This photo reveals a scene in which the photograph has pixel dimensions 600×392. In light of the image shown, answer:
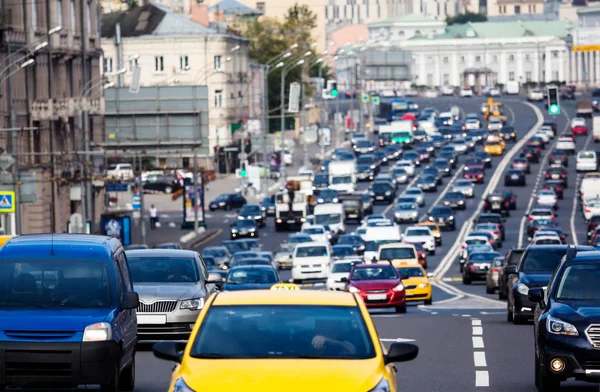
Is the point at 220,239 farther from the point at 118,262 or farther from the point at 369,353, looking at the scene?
the point at 369,353

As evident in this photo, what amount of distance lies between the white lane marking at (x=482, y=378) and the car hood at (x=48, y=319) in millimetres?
4417

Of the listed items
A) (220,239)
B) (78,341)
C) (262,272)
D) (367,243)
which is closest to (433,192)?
(220,239)

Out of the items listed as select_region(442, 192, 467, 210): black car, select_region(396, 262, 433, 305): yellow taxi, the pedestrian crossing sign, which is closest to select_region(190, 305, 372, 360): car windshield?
select_region(396, 262, 433, 305): yellow taxi

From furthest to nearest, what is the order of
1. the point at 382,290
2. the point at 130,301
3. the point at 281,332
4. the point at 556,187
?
the point at 556,187 < the point at 382,290 < the point at 130,301 < the point at 281,332

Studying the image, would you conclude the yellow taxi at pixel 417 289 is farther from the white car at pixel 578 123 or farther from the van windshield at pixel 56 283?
the white car at pixel 578 123

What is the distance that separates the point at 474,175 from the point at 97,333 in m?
92.9

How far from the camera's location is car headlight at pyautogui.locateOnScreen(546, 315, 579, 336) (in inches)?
636

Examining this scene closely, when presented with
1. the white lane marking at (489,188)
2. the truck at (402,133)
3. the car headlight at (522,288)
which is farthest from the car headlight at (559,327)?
the truck at (402,133)

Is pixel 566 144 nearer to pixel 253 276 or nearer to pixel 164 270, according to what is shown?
pixel 253 276

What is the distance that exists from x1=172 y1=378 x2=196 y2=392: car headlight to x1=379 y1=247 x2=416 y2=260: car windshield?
3780 cm

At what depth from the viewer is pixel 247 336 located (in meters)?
11.7

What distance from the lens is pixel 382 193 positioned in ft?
323

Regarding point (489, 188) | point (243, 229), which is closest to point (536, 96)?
point (489, 188)

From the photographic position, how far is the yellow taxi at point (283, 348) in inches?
430
